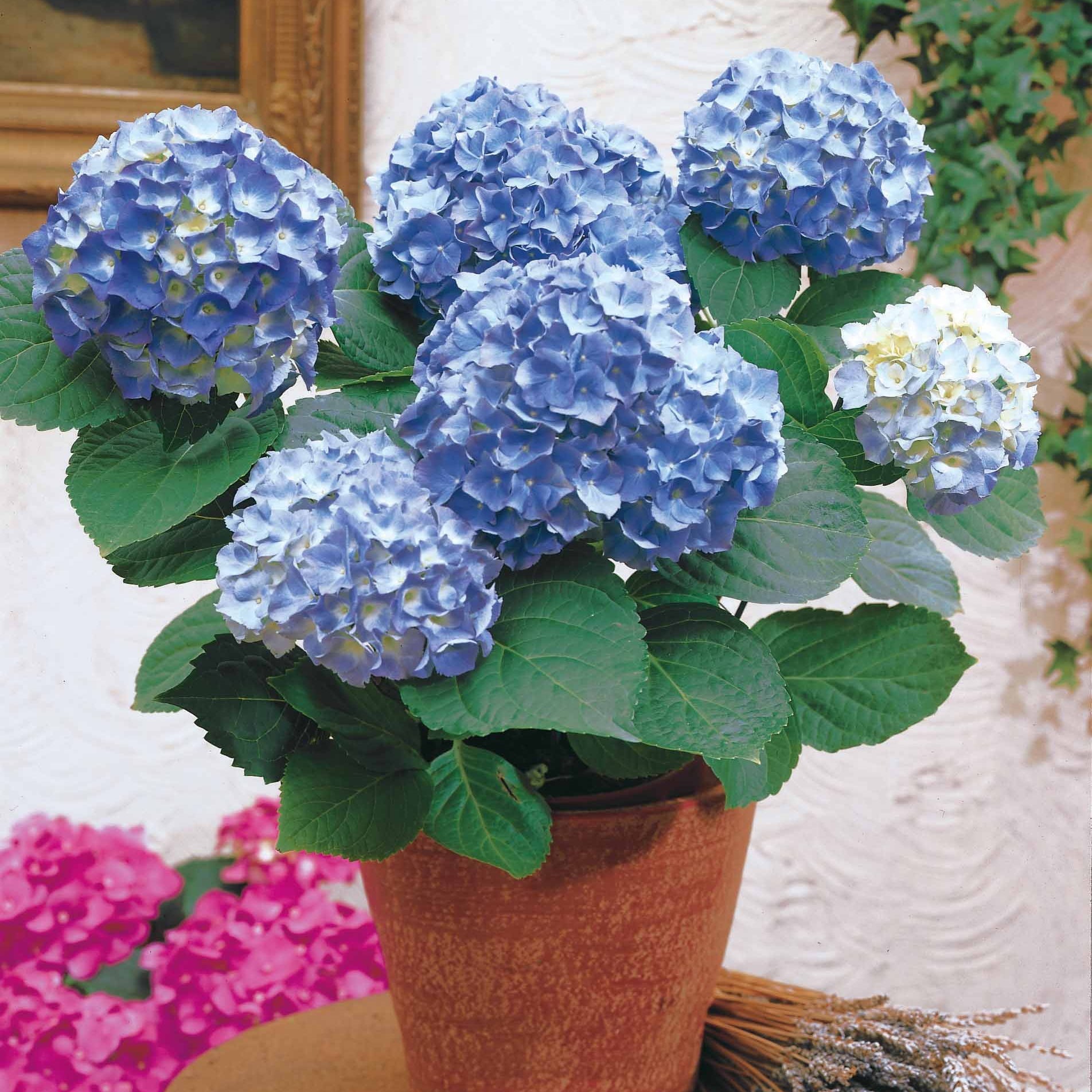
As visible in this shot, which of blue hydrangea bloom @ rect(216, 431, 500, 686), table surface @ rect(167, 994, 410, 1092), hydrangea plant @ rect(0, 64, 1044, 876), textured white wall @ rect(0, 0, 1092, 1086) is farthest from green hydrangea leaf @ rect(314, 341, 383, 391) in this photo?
textured white wall @ rect(0, 0, 1092, 1086)

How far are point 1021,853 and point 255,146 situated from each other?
1.21 metres

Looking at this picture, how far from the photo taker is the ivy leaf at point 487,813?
0.41m

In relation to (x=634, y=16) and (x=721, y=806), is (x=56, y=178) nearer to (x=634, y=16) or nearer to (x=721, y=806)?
(x=634, y=16)

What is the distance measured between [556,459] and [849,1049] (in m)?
0.34

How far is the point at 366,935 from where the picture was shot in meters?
1.02

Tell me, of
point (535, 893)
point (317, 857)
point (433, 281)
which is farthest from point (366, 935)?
point (433, 281)

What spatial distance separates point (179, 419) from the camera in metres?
0.42

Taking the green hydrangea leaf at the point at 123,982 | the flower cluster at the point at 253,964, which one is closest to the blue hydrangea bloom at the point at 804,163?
the flower cluster at the point at 253,964

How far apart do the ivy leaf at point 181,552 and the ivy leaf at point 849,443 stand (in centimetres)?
23

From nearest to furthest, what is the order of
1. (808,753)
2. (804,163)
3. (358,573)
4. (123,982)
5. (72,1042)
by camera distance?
(358,573) < (804,163) < (72,1042) < (123,982) < (808,753)

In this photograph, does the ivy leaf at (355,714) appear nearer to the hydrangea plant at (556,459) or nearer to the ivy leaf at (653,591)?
the hydrangea plant at (556,459)

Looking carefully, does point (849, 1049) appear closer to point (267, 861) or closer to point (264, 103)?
point (267, 861)

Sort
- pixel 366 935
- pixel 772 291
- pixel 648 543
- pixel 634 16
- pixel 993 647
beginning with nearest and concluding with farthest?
pixel 648 543
pixel 772 291
pixel 366 935
pixel 634 16
pixel 993 647

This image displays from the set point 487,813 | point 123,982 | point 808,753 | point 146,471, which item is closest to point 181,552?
point 146,471
